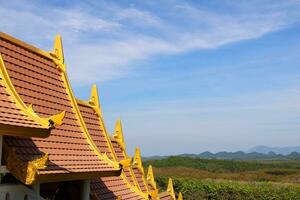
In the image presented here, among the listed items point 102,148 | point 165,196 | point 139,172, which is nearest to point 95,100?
point 102,148

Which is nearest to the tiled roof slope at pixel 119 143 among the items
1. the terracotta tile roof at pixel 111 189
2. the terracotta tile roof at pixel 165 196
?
the terracotta tile roof at pixel 111 189

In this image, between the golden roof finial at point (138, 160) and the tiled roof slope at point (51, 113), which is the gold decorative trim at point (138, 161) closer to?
the golden roof finial at point (138, 160)

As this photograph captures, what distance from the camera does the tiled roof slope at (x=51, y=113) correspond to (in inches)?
218

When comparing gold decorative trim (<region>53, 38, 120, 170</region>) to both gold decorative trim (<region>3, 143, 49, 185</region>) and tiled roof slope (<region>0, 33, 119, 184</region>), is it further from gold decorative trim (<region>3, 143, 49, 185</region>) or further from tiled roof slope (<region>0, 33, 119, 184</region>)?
gold decorative trim (<region>3, 143, 49, 185</region>)

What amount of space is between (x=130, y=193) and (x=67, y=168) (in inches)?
Answer: 132

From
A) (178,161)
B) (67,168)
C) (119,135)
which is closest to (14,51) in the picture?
(67,168)

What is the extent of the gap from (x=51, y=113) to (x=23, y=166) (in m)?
1.79

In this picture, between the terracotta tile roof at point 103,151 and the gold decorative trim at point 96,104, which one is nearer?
the terracotta tile roof at point 103,151

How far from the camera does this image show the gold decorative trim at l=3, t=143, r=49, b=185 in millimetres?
4852

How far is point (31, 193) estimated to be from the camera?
18.7 ft

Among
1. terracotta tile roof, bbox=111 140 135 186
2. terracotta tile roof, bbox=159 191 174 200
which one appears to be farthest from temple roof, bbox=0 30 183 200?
terracotta tile roof, bbox=159 191 174 200

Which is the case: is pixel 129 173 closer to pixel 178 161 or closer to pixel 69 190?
pixel 69 190

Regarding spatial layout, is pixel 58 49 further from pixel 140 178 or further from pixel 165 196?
pixel 165 196

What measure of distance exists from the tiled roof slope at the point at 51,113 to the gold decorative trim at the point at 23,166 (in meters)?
0.03
